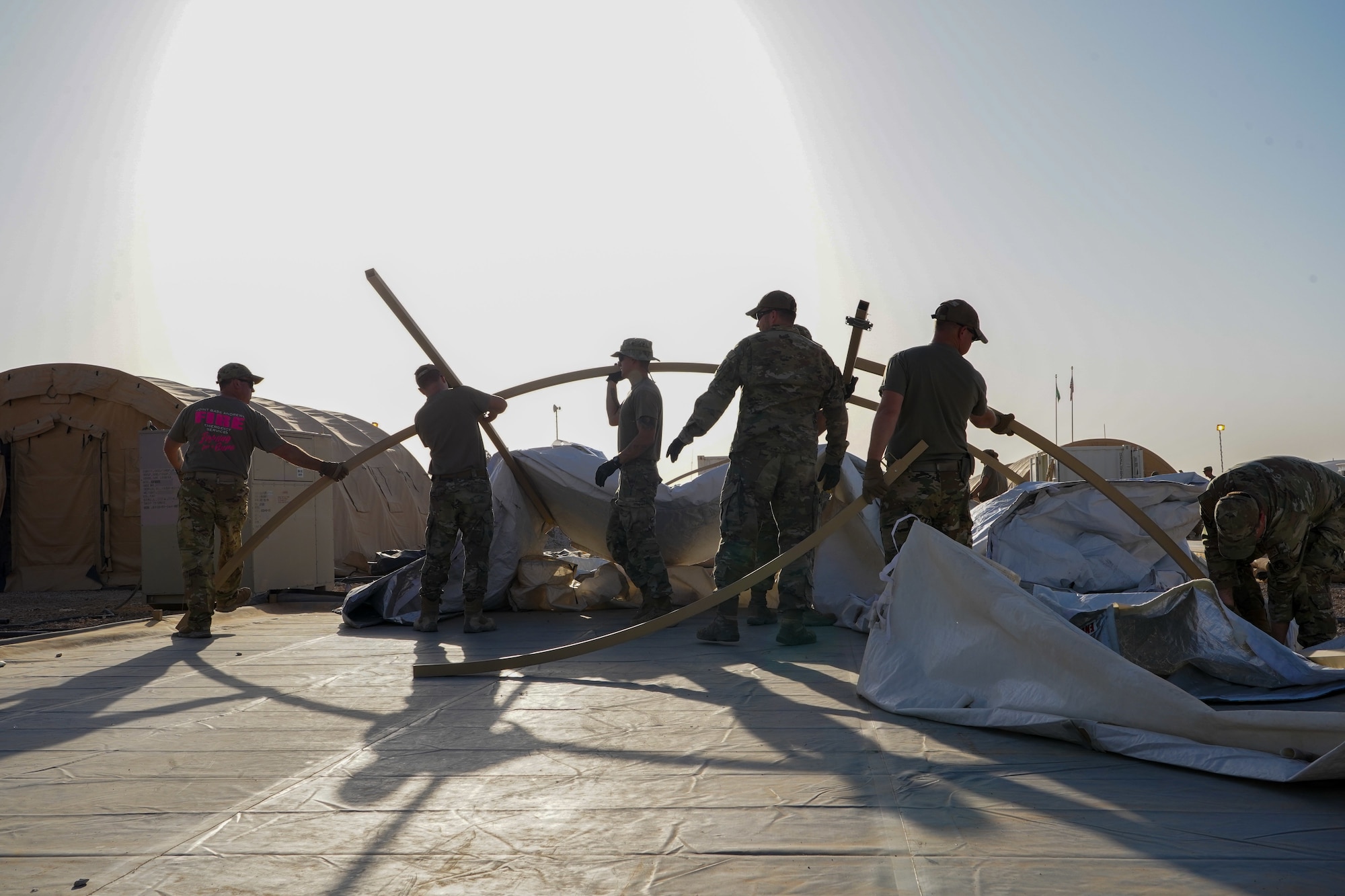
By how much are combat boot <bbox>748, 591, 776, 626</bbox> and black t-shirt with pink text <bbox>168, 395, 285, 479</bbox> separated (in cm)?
304

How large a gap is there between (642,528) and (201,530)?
2.59 metres

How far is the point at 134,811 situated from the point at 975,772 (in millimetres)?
1940

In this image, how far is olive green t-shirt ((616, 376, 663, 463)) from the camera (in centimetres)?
579

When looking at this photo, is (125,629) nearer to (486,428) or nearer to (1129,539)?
(486,428)

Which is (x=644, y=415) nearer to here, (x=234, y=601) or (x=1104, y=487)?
(x=1104, y=487)

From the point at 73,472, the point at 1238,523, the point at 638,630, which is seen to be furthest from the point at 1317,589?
the point at 73,472

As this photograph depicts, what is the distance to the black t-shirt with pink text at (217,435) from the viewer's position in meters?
5.88

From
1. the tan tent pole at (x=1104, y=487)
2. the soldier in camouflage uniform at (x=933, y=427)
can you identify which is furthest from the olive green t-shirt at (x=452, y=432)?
the tan tent pole at (x=1104, y=487)

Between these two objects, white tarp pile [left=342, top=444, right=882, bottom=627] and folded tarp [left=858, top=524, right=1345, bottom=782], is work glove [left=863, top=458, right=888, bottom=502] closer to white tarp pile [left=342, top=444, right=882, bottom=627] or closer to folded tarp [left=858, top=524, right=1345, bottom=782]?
folded tarp [left=858, top=524, right=1345, bottom=782]

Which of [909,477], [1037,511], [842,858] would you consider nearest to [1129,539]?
[1037,511]

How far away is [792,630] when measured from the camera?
474 centimetres

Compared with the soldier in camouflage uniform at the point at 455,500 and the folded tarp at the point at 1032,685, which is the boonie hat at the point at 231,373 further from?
the folded tarp at the point at 1032,685

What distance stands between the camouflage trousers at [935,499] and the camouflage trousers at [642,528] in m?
1.85

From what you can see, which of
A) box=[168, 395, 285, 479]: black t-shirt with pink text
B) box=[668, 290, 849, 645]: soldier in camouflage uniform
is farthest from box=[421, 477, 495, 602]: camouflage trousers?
box=[668, 290, 849, 645]: soldier in camouflage uniform
